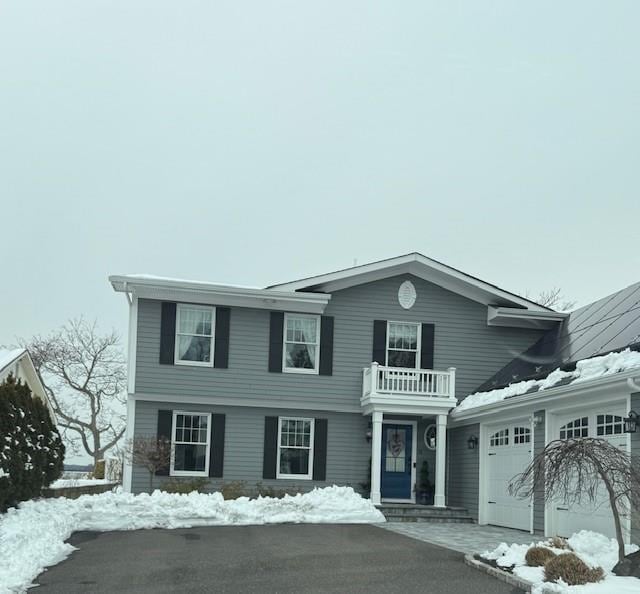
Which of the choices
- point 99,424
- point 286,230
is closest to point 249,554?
point 286,230

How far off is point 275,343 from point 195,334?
194cm

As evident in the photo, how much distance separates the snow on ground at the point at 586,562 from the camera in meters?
8.88

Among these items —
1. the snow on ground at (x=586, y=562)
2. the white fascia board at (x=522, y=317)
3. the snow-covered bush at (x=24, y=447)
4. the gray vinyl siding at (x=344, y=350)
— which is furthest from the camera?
the white fascia board at (x=522, y=317)

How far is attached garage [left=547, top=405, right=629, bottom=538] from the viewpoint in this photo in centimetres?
1359

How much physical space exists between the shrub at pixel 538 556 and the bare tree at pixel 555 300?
3114 cm

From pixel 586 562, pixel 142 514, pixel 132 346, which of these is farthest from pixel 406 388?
pixel 586 562

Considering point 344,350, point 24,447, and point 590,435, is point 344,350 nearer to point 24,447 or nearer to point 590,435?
point 590,435

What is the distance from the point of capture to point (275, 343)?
810 inches

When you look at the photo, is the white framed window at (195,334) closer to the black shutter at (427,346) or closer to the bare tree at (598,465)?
the black shutter at (427,346)

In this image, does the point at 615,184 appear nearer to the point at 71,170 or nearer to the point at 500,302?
the point at 500,302

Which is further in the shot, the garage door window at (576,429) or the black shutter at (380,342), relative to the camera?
the black shutter at (380,342)

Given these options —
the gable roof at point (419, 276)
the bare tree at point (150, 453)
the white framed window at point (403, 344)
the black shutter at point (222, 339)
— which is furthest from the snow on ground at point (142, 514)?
the gable roof at point (419, 276)

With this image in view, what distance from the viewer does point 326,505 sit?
17.4m

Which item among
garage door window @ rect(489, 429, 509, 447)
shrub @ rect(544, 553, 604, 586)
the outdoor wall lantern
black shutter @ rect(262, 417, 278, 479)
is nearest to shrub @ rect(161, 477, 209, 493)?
black shutter @ rect(262, 417, 278, 479)
